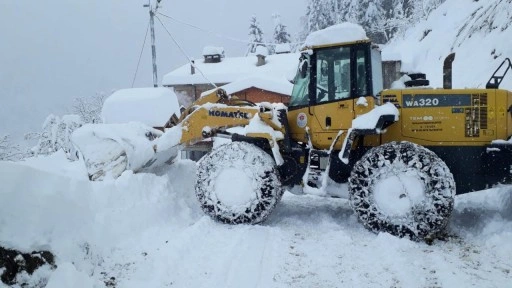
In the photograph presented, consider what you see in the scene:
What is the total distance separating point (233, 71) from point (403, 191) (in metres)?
25.0

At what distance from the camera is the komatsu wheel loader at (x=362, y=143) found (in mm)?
5375

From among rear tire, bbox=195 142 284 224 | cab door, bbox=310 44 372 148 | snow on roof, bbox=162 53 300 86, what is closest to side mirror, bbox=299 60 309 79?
cab door, bbox=310 44 372 148

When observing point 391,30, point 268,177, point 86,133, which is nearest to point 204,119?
point 268,177

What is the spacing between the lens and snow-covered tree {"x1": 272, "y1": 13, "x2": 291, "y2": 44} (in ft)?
156

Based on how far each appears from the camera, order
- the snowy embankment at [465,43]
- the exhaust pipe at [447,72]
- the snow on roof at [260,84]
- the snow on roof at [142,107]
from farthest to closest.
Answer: the snow on roof at [260,84] → the snowy embankment at [465,43] → the snow on roof at [142,107] → the exhaust pipe at [447,72]

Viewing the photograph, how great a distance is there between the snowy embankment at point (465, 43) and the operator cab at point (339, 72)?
4.82 m

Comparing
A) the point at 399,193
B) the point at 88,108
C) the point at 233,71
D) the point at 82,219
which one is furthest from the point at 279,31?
the point at 82,219

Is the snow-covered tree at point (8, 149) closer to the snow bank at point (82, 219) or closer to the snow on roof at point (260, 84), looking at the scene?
the snow on roof at point (260, 84)

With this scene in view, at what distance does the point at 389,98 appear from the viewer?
589cm

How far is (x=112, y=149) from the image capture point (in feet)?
22.7

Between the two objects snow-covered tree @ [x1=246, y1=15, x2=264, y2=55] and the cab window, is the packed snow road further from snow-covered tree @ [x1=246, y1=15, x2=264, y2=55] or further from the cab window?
snow-covered tree @ [x1=246, y1=15, x2=264, y2=55]

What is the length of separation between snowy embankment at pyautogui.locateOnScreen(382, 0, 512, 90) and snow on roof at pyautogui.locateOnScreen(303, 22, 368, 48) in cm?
484

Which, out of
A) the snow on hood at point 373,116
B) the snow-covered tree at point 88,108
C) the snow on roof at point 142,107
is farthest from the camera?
the snow-covered tree at point 88,108

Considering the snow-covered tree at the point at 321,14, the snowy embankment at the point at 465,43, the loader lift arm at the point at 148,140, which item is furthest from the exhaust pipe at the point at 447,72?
the snow-covered tree at the point at 321,14
